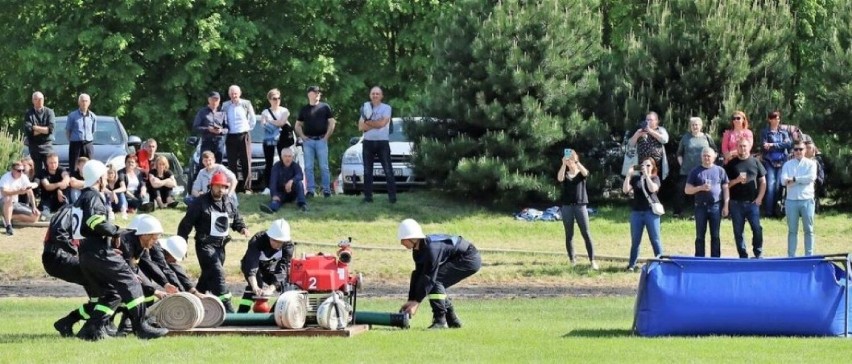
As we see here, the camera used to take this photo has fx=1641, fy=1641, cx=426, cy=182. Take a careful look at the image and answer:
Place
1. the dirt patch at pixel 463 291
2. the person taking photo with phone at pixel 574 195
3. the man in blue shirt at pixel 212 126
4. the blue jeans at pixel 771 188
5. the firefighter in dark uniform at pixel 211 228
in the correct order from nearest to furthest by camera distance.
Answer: the firefighter in dark uniform at pixel 211 228
the dirt patch at pixel 463 291
the person taking photo with phone at pixel 574 195
the blue jeans at pixel 771 188
the man in blue shirt at pixel 212 126

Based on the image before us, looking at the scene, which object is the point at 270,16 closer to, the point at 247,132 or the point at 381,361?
the point at 247,132

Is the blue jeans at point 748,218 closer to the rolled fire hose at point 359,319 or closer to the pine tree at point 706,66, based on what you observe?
the pine tree at point 706,66

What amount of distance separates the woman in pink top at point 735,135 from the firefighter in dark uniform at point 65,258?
12574 mm

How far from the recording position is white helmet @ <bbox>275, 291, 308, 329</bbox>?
58.1 feet

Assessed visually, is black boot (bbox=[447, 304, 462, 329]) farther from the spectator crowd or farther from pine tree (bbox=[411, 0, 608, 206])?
pine tree (bbox=[411, 0, 608, 206])

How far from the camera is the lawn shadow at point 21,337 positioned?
17.4 metres

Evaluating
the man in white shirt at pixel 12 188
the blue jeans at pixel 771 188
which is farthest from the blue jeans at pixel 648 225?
the man in white shirt at pixel 12 188

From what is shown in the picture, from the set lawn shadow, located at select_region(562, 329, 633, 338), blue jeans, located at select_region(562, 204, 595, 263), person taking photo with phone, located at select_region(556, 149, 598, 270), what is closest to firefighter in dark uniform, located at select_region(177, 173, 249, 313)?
lawn shadow, located at select_region(562, 329, 633, 338)

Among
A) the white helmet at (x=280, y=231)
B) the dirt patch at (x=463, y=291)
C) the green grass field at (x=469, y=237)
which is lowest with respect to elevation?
the dirt patch at (x=463, y=291)

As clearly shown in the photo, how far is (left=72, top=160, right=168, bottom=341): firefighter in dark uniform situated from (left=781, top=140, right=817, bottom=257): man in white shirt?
11779mm

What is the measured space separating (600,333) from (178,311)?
4624mm

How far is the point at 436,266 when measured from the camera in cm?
1858

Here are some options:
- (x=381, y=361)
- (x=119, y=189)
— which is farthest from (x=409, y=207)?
(x=381, y=361)

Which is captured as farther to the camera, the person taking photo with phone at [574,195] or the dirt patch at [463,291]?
the person taking photo with phone at [574,195]
